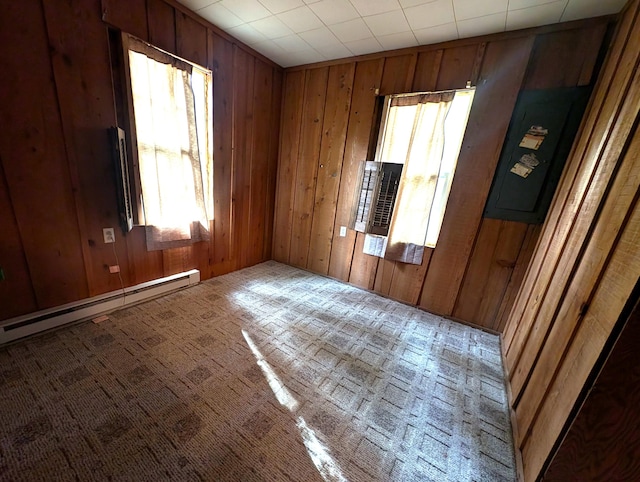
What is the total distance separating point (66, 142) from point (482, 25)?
3301 millimetres

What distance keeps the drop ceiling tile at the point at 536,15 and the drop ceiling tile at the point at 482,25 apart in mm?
51

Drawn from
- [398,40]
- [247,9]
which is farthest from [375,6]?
[247,9]

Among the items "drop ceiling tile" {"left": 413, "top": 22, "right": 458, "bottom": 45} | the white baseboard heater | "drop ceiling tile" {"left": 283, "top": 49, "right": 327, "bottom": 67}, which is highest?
"drop ceiling tile" {"left": 283, "top": 49, "right": 327, "bottom": 67}

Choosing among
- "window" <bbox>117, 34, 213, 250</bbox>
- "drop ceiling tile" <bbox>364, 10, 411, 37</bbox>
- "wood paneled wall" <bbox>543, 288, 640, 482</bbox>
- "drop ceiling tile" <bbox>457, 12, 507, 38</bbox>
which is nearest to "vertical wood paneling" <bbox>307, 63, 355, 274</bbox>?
"drop ceiling tile" <bbox>364, 10, 411, 37</bbox>

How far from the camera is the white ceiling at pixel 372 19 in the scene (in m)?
1.69

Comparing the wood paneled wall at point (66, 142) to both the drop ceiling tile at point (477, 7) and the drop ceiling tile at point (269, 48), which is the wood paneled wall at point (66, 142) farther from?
the drop ceiling tile at point (477, 7)

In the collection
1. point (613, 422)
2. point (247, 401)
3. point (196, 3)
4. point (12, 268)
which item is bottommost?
point (247, 401)

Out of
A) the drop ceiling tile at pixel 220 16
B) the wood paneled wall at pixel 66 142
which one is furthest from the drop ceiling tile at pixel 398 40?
the wood paneled wall at pixel 66 142

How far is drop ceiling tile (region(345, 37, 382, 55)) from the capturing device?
2318 mm

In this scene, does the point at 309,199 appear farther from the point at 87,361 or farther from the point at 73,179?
the point at 87,361

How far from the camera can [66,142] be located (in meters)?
1.66

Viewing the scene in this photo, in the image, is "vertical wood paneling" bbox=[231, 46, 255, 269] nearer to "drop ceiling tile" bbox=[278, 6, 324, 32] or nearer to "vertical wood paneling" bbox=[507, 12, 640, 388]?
"drop ceiling tile" bbox=[278, 6, 324, 32]

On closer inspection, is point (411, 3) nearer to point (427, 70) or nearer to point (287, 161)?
point (427, 70)

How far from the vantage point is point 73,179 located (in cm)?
172
